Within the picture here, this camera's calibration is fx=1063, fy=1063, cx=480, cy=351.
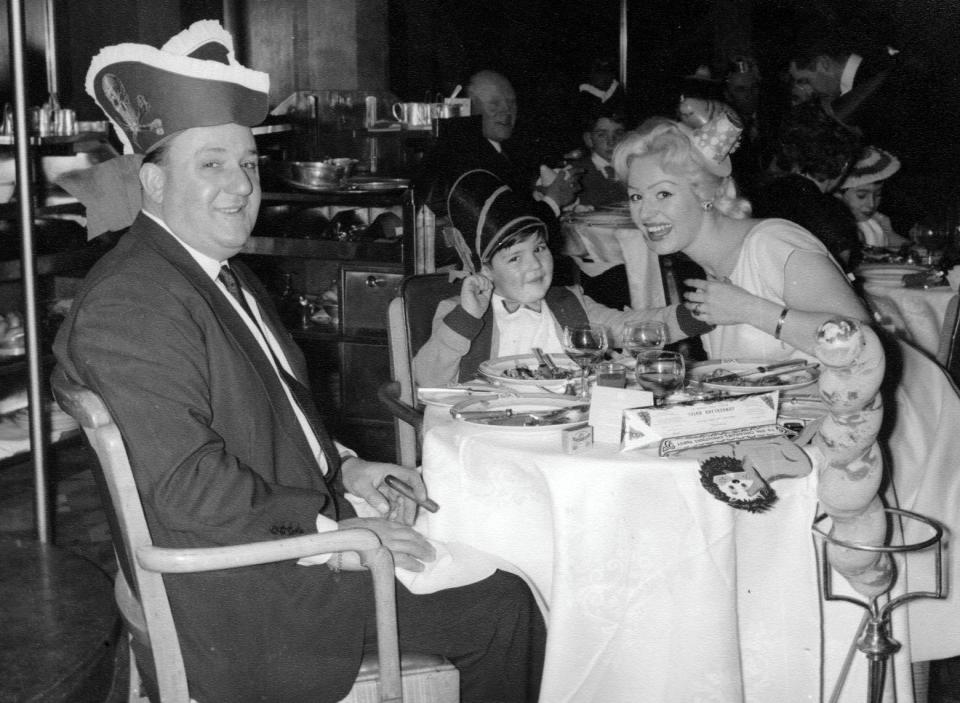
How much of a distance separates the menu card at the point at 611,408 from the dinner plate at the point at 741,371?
32 centimetres

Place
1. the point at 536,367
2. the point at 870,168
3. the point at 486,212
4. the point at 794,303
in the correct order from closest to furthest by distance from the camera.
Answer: the point at 794,303 < the point at 536,367 < the point at 486,212 < the point at 870,168

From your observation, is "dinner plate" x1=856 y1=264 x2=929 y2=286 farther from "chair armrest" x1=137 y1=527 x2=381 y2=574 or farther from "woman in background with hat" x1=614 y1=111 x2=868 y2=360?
"chair armrest" x1=137 y1=527 x2=381 y2=574

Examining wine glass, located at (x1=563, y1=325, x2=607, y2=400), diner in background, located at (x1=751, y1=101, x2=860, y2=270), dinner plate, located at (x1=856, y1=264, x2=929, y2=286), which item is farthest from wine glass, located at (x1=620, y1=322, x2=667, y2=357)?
dinner plate, located at (x1=856, y1=264, x2=929, y2=286)

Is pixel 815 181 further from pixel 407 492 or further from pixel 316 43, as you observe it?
pixel 316 43

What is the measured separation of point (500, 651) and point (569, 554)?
0.26 m

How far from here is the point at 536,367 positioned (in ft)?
9.17

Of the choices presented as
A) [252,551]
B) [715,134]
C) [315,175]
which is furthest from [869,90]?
[252,551]

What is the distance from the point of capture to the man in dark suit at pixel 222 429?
75.1 inches

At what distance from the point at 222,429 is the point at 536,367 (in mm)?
1000

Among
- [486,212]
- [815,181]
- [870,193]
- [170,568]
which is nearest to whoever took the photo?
[170,568]

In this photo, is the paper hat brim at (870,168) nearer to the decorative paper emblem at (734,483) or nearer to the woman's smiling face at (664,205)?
the woman's smiling face at (664,205)

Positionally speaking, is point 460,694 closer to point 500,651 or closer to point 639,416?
point 500,651

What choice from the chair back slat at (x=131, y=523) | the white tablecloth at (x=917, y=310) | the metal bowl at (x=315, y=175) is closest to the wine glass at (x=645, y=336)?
the chair back slat at (x=131, y=523)

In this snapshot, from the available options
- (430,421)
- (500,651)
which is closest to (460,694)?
(500,651)
